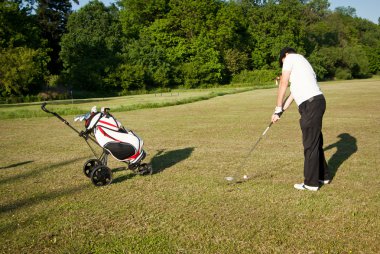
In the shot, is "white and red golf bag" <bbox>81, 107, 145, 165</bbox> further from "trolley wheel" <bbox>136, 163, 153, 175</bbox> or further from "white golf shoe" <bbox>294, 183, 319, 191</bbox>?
"white golf shoe" <bbox>294, 183, 319, 191</bbox>

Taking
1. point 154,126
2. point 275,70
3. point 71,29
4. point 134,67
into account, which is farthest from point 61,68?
point 154,126

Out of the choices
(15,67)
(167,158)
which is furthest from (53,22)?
(167,158)

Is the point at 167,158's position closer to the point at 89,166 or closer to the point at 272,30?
the point at 89,166

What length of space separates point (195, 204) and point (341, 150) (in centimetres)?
648

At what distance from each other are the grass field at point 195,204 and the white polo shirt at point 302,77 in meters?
1.93

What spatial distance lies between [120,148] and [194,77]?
7097cm

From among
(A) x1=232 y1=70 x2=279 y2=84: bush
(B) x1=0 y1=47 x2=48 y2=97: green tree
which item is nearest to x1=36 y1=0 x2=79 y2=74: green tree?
(B) x1=0 y1=47 x2=48 y2=97: green tree

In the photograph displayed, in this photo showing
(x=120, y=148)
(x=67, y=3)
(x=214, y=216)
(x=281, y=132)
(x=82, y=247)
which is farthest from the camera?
(x=67, y=3)

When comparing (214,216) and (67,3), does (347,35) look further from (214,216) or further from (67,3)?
(214,216)

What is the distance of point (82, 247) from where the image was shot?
4848 mm

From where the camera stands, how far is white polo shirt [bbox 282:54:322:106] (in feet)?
22.7

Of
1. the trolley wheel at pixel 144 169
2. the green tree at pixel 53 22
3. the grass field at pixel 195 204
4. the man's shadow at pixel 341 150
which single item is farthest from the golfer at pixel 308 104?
the green tree at pixel 53 22

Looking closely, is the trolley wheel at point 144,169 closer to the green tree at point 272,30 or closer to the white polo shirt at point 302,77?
the white polo shirt at point 302,77

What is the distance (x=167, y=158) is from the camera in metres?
10.4
